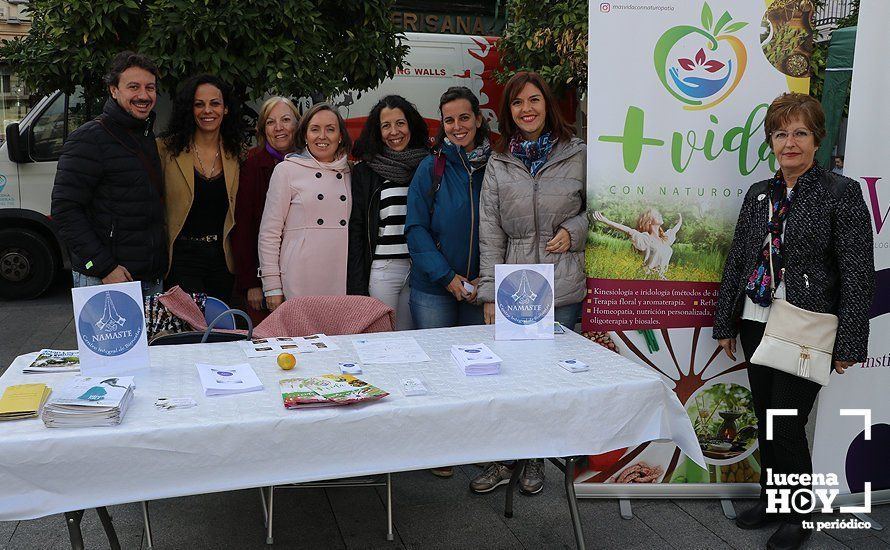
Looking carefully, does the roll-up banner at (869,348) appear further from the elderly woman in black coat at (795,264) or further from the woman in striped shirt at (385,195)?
the woman in striped shirt at (385,195)

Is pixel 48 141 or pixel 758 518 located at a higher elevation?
pixel 48 141

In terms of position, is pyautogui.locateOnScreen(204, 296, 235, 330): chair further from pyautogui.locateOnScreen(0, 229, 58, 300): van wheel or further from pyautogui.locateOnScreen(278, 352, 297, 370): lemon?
pyautogui.locateOnScreen(0, 229, 58, 300): van wheel

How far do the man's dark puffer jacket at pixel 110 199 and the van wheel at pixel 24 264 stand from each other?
4771 mm

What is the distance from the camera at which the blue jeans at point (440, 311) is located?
361 centimetres

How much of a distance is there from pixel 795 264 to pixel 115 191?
2.80 meters

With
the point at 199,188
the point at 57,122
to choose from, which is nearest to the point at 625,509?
the point at 199,188

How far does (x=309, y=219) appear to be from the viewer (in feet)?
12.2

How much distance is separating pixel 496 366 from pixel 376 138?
156 cm

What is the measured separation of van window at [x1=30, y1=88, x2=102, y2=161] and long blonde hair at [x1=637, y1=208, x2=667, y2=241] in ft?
18.6

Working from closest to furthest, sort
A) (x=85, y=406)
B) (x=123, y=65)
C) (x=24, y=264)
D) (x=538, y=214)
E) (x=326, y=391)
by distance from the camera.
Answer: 1. (x=85, y=406)
2. (x=326, y=391)
3. (x=538, y=214)
4. (x=123, y=65)
5. (x=24, y=264)

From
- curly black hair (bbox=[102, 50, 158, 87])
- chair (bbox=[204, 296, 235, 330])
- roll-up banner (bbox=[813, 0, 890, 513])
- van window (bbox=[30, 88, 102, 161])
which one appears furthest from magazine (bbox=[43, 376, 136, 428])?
van window (bbox=[30, 88, 102, 161])

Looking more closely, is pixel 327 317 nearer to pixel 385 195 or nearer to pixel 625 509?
pixel 385 195
